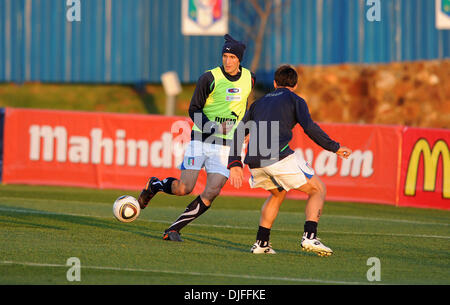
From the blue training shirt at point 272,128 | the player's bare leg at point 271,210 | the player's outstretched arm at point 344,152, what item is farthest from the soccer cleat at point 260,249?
the player's outstretched arm at point 344,152

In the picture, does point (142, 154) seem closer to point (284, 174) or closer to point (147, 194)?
point (147, 194)

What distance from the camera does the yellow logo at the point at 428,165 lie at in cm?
1555

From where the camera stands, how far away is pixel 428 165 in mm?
15750

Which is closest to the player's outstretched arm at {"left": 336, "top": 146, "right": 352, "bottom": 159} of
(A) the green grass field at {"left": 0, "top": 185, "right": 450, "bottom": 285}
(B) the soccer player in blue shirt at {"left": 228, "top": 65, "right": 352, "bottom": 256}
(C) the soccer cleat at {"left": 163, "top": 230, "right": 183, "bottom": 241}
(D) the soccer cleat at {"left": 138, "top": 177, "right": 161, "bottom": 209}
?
(B) the soccer player in blue shirt at {"left": 228, "top": 65, "right": 352, "bottom": 256}

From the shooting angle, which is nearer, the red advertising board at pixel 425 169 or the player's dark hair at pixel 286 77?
the player's dark hair at pixel 286 77

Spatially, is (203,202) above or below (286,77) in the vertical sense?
below

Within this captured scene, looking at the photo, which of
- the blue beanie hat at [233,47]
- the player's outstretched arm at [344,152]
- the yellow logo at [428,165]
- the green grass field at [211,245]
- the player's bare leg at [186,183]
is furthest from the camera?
the yellow logo at [428,165]

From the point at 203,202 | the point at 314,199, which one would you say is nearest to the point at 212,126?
the point at 203,202

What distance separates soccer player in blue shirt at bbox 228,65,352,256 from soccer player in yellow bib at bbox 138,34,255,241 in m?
0.95

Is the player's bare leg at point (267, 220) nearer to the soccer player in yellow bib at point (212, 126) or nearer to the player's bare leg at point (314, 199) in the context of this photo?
the player's bare leg at point (314, 199)

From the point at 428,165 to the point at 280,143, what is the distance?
7.30 metres

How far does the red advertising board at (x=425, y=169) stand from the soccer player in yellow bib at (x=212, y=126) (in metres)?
6.39
